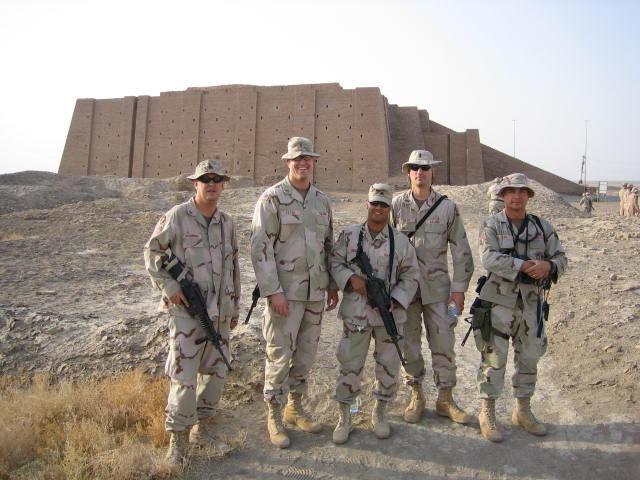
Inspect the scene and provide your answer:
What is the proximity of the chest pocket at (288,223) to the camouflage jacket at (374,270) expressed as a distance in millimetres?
324

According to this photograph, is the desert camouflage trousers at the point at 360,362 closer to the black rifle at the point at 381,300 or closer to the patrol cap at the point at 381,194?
the black rifle at the point at 381,300

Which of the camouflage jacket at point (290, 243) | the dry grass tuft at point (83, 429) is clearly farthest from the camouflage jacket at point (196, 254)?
the dry grass tuft at point (83, 429)

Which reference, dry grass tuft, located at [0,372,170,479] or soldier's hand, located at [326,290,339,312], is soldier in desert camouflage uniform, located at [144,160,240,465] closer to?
dry grass tuft, located at [0,372,170,479]

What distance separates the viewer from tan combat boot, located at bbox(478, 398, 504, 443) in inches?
130

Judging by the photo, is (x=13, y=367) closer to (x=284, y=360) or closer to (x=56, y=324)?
(x=56, y=324)

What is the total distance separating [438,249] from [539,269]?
684mm

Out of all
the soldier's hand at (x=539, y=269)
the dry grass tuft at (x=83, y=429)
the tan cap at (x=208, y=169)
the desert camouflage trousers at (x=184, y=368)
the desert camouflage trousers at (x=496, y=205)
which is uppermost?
the desert camouflage trousers at (x=496, y=205)

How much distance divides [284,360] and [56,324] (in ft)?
9.47

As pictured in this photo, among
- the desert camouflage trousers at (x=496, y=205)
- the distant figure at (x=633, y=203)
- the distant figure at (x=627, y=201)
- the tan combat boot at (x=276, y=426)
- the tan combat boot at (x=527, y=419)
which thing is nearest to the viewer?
the tan combat boot at (x=276, y=426)

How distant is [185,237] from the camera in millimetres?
3113

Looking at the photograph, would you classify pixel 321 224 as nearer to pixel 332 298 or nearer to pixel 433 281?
pixel 332 298

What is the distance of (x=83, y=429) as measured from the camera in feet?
10.8

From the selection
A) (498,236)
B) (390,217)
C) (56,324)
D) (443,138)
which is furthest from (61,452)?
(443,138)

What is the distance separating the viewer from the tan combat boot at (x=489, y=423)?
10.8ft
